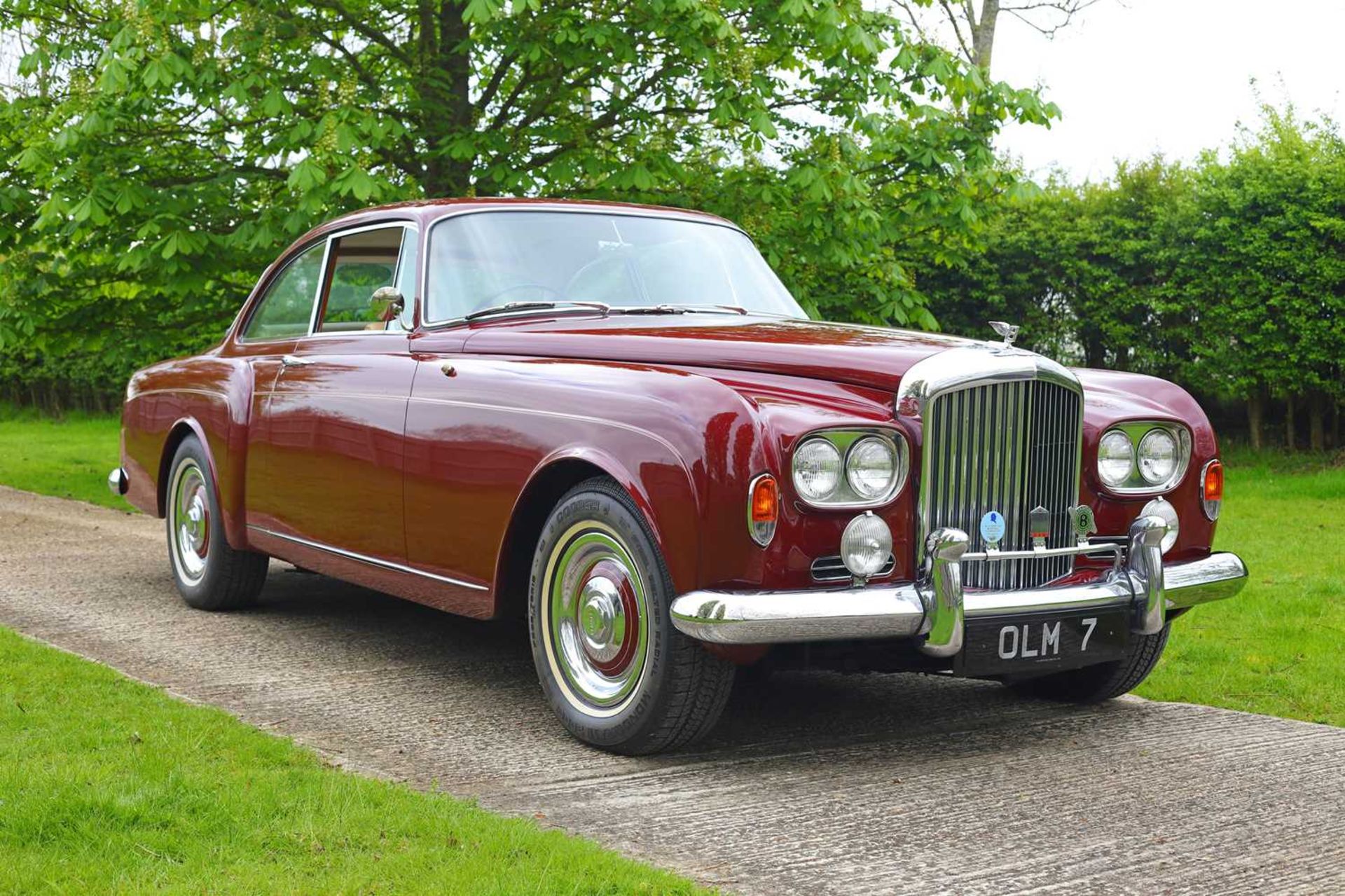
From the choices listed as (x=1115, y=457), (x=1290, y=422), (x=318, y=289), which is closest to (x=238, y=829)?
(x=1115, y=457)

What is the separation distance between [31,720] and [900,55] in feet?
29.2

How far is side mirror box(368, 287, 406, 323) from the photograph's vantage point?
5.76 metres

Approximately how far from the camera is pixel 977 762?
183 inches

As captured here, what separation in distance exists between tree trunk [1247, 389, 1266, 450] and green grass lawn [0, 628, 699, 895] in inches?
507

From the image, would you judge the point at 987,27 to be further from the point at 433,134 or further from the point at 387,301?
the point at 387,301

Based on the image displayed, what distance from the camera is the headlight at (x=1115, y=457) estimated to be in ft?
16.0

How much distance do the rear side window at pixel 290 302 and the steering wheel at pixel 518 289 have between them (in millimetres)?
1370

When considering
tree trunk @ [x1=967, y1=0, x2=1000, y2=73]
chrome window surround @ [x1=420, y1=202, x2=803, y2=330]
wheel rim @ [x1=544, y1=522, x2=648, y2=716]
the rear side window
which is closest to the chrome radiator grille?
wheel rim @ [x1=544, y1=522, x2=648, y2=716]

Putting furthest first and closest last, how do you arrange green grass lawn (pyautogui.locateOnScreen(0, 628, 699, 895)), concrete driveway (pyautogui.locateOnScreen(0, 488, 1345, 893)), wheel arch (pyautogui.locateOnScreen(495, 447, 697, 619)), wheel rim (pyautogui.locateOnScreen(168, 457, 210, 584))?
wheel rim (pyautogui.locateOnScreen(168, 457, 210, 584)) → wheel arch (pyautogui.locateOnScreen(495, 447, 697, 619)) → concrete driveway (pyautogui.locateOnScreen(0, 488, 1345, 893)) → green grass lawn (pyautogui.locateOnScreen(0, 628, 699, 895))

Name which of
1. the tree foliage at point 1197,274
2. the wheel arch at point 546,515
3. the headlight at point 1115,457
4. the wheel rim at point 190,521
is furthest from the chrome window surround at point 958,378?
the tree foliage at point 1197,274

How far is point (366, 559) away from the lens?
5.78 meters

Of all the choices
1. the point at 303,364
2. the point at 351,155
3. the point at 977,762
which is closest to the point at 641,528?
the point at 977,762

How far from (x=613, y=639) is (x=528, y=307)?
5.08 ft

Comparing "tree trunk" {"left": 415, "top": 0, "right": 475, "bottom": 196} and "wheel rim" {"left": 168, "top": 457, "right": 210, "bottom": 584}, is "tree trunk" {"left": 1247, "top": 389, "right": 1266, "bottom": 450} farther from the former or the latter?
"wheel rim" {"left": 168, "top": 457, "right": 210, "bottom": 584}
